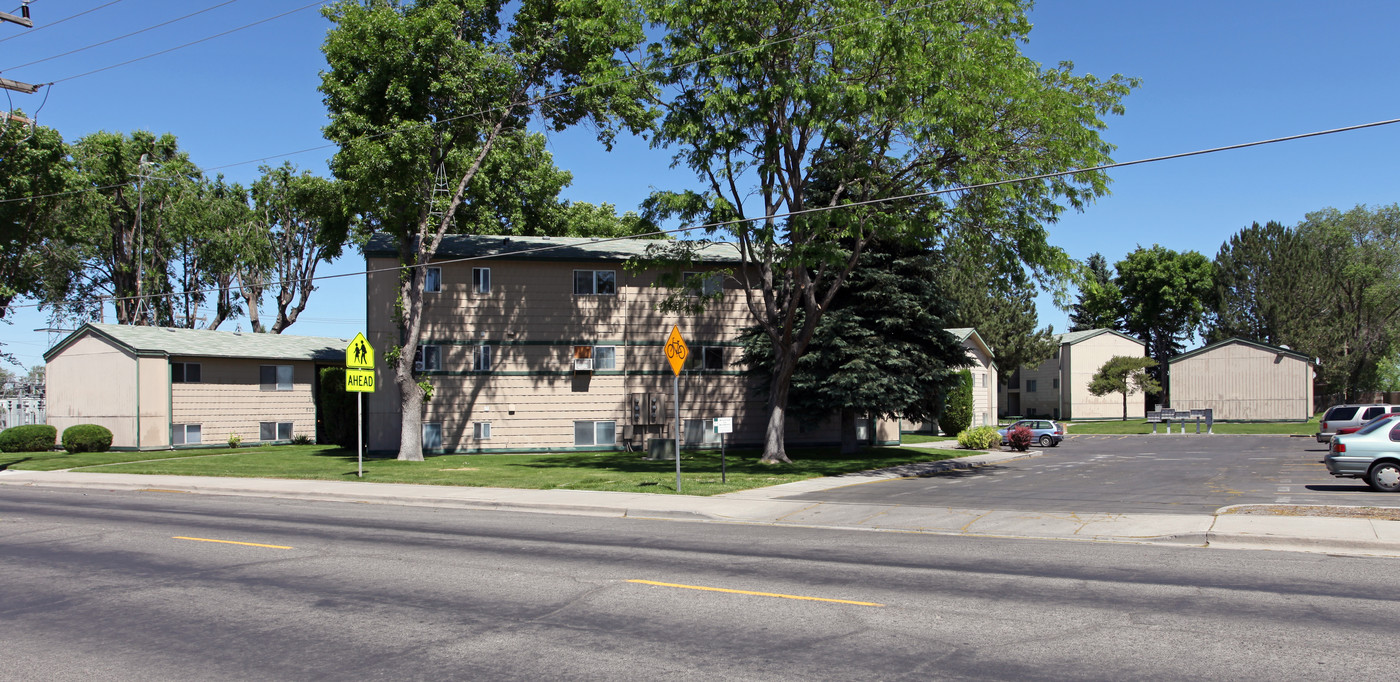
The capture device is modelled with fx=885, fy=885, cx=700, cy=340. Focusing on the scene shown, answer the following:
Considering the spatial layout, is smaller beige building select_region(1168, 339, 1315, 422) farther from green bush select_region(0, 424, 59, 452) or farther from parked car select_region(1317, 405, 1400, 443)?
green bush select_region(0, 424, 59, 452)

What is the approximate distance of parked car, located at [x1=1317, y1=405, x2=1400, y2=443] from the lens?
3459 cm

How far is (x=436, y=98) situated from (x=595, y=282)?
8.89m

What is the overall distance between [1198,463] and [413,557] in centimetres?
2630

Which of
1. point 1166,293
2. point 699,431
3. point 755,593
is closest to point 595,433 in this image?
point 699,431

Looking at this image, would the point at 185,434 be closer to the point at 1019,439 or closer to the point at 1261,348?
the point at 1019,439

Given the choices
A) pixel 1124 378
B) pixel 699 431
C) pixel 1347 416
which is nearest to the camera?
pixel 699 431

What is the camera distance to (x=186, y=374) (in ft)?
120

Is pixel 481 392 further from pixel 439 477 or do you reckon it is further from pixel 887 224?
pixel 887 224

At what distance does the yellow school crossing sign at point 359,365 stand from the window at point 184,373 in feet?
57.8

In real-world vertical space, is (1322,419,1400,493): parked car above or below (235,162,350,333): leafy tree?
below

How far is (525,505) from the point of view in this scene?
17.5 meters

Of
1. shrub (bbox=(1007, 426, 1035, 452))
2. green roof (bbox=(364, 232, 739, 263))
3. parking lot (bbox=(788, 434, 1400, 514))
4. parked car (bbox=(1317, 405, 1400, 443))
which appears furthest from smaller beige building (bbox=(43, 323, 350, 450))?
parked car (bbox=(1317, 405, 1400, 443))

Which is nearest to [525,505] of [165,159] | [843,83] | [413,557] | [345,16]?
[413,557]

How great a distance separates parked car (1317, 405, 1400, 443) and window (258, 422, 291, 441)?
4368cm
